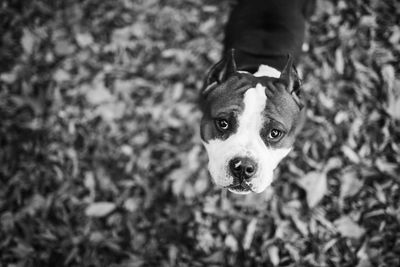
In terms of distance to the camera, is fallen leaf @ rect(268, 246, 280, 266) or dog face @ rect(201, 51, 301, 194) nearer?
dog face @ rect(201, 51, 301, 194)

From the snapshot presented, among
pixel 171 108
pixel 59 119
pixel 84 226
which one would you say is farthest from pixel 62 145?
pixel 171 108

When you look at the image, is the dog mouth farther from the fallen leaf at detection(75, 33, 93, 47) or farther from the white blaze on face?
the fallen leaf at detection(75, 33, 93, 47)

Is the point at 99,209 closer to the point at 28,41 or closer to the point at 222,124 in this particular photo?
the point at 222,124

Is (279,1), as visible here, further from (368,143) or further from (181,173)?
(181,173)

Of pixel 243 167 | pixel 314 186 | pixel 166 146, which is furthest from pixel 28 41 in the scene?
pixel 314 186

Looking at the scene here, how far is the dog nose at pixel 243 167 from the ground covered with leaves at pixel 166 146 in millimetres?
1042

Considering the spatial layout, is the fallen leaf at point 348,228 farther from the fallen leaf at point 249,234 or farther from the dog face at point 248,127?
the dog face at point 248,127

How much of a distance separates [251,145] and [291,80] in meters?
0.62

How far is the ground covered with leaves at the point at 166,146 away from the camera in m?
3.43

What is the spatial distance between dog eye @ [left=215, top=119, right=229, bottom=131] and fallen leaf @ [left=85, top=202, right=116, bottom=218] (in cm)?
157

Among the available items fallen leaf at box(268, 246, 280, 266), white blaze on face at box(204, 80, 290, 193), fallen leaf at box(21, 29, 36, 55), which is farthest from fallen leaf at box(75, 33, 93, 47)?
fallen leaf at box(268, 246, 280, 266)

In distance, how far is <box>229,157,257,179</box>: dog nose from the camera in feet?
8.22

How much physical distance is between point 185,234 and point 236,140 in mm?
1377

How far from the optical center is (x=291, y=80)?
273 centimetres
